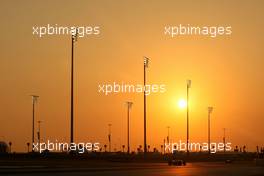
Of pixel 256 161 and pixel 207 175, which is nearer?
pixel 207 175

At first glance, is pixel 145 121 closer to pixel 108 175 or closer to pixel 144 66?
pixel 144 66

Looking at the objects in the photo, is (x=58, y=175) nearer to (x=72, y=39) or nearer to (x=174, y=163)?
(x=72, y=39)

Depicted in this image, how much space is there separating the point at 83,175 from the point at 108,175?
2.51 m

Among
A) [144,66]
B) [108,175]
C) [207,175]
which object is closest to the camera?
[108,175]

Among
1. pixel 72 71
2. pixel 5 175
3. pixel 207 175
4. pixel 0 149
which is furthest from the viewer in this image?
pixel 0 149

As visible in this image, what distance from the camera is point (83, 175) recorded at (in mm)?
54906

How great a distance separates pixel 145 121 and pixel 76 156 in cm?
1391

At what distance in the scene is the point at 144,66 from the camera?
4847 inches

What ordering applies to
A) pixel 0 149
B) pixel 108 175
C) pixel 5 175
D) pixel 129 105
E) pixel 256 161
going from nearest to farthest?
pixel 5 175 < pixel 108 175 < pixel 256 161 < pixel 129 105 < pixel 0 149

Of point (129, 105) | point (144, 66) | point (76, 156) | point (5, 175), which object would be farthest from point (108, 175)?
point (129, 105)

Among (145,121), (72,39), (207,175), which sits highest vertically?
(72,39)

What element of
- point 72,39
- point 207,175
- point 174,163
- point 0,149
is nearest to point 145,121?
point 174,163

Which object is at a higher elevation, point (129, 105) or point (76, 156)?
point (129, 105)

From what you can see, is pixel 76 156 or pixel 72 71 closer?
pixel 72 71
